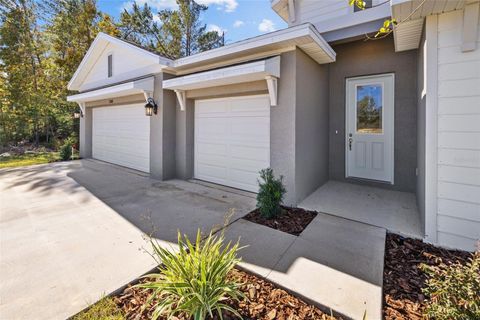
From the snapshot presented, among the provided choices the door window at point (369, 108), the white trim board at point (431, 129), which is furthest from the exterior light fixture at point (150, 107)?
the white trim board at point (431, 129)

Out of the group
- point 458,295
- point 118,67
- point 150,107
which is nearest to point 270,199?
point 458,295

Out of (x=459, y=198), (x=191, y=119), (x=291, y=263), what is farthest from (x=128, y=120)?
(x=459, y=198)

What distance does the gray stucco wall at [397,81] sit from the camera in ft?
17.7

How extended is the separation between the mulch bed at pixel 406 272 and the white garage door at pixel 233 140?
2871 mm

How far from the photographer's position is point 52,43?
15211 mm

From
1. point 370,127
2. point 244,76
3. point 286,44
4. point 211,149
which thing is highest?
point 286,44

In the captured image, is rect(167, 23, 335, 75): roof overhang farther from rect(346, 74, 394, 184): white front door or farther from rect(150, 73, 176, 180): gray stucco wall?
rect(346, 74, 394, 184): white front door

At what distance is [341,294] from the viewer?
229cm

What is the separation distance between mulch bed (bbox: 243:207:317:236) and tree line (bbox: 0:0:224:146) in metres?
12.9

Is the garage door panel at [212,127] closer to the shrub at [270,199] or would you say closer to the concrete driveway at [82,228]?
the concrete driveway at [82,228]

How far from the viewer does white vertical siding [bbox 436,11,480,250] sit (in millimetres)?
3023

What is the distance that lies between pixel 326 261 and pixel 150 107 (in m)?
5.80

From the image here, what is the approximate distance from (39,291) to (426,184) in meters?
4.74

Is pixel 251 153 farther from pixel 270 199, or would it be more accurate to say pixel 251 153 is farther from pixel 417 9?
pixel 417 9
